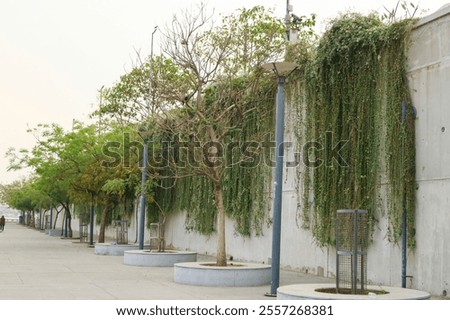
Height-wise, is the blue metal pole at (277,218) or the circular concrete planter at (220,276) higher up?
the blue metal pole at (277,218)

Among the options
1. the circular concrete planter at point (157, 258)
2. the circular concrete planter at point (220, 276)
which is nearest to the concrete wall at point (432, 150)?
the circular concrete planter at point (220, 276)

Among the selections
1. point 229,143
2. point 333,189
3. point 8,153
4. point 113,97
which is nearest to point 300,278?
point 333,189

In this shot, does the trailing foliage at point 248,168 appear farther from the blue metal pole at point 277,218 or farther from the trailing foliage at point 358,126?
the blue metal pole at point 277,218

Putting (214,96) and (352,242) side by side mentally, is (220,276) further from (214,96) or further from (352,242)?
(214,96)

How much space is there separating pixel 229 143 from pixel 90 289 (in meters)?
11.1

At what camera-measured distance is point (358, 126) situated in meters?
17.0

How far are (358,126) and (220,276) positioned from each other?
521 cm

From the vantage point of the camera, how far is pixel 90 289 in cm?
1417

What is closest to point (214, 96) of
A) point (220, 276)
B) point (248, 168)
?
point (248, 168)

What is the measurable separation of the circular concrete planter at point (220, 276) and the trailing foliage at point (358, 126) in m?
3.09

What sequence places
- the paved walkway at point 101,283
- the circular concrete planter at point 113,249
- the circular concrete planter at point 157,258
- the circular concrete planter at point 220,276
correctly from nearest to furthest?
1. the paved walkway at point 101,283
2. the circular concrete planter at point 220,276
3. the circular concrete planter at point 157,258
4. the circular concrete planter at point 113,249

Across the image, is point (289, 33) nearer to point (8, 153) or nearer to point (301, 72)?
point (301, 72)

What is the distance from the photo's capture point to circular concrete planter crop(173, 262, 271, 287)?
50.3 feet

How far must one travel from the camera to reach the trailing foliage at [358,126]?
51.6 feet
